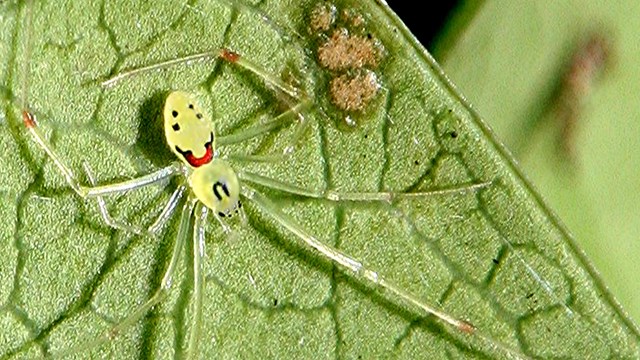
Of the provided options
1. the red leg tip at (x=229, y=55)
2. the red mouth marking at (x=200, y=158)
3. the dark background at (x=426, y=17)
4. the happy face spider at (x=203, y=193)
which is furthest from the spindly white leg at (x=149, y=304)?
the dark background at (x=426, y=17)

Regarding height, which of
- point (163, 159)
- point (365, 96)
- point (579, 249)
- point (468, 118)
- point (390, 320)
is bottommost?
point (579, 249)

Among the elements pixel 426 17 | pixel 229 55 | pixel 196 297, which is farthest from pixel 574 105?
pixel 196 297

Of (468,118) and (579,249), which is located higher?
(468,118)

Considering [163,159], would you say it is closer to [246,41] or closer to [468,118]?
[246,41]

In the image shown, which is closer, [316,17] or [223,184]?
[316,17]

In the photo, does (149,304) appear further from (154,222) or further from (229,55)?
(229,55)

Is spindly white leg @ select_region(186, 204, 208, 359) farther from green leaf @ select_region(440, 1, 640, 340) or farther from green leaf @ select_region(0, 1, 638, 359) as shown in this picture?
green leaf @ select_region(440, 1, 640, 340)

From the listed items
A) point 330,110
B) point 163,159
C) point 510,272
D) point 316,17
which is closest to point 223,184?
Result: point 163,159
